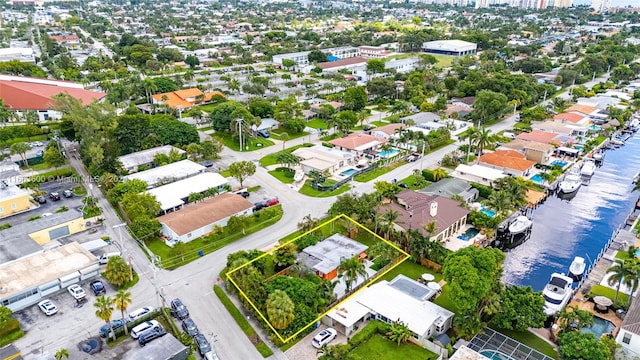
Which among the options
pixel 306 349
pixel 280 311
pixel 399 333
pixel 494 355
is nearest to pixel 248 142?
pixel 280 311

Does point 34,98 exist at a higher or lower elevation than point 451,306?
higher

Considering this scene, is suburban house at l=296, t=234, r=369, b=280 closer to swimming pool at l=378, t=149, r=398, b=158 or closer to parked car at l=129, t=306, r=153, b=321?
parked car at l=129, t=306, r=153, b=321

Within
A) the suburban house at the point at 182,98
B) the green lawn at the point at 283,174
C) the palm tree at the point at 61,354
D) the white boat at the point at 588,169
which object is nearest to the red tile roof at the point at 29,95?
the suburban house at the point at 182,98

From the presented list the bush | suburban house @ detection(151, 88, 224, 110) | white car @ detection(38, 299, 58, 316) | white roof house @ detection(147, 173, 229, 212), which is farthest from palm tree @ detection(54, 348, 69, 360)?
suburban house @ detection(151, 88, 224, 110)

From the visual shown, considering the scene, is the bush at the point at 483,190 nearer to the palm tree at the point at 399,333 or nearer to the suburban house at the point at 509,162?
the suburban house at the point at 509,162

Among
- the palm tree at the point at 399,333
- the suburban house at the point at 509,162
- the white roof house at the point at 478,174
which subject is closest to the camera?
the palm tree at the point at 399,333

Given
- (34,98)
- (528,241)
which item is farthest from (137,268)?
(34,98)

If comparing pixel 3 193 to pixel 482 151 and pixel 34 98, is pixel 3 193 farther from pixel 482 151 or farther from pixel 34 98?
pixel 482 151
